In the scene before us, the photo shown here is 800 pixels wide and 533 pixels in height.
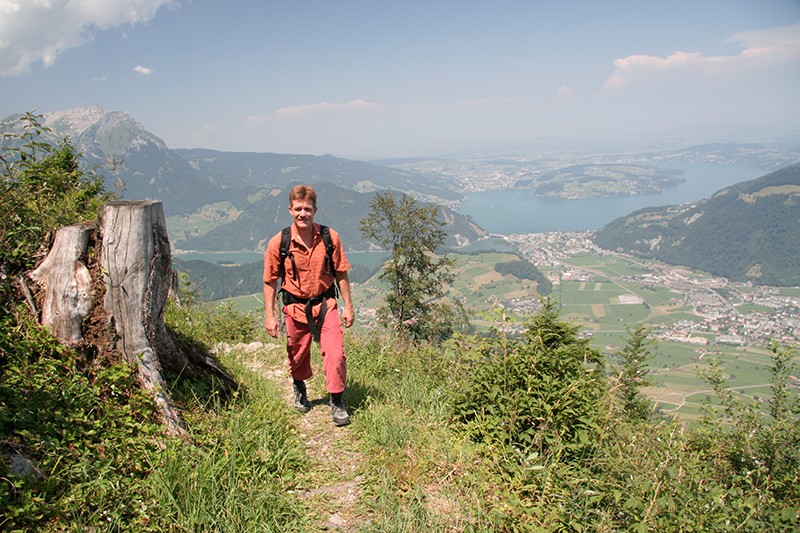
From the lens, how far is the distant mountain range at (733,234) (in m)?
120

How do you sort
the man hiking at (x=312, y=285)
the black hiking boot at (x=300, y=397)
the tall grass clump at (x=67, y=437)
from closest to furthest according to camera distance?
the tall grass clump at (x=67, y=437) → the man hiking at (x=312, y=285) → the black hiking boot at (x=300, y=397)

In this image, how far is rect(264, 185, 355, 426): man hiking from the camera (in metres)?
3.94

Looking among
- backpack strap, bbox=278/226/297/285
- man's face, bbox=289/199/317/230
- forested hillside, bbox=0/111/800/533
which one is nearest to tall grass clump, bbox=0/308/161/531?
forested hillside, bbox=0/111/800/533

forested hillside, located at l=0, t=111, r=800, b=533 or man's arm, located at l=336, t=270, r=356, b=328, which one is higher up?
man's arm, located at l=336, t=270, r=356, b=328

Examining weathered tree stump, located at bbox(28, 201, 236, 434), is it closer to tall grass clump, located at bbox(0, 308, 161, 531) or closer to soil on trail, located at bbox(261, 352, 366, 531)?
tall grass clump, located at bbox(0, 308, 161, 531)

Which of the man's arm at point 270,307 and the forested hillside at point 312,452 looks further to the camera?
the man's arm at point 270,307

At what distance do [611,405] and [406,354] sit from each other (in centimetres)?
275

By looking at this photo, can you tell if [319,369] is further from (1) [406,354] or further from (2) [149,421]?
(2) [149,421]

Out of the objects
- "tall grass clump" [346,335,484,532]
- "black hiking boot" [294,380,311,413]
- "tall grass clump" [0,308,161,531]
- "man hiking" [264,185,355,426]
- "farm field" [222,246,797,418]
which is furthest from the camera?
"farm field" [222,246,797,418]

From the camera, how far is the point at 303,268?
398 cm

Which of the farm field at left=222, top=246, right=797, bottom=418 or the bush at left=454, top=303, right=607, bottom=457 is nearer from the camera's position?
the bush at left=454, top=303, right=607, bottom=457

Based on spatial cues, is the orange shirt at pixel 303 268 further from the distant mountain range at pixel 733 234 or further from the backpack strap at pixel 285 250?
the distant mountain range at pixel 733 234

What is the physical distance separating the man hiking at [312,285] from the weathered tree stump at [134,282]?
97cm

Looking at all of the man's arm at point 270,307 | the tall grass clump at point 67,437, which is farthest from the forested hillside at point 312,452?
the man's arm at point 270,307
